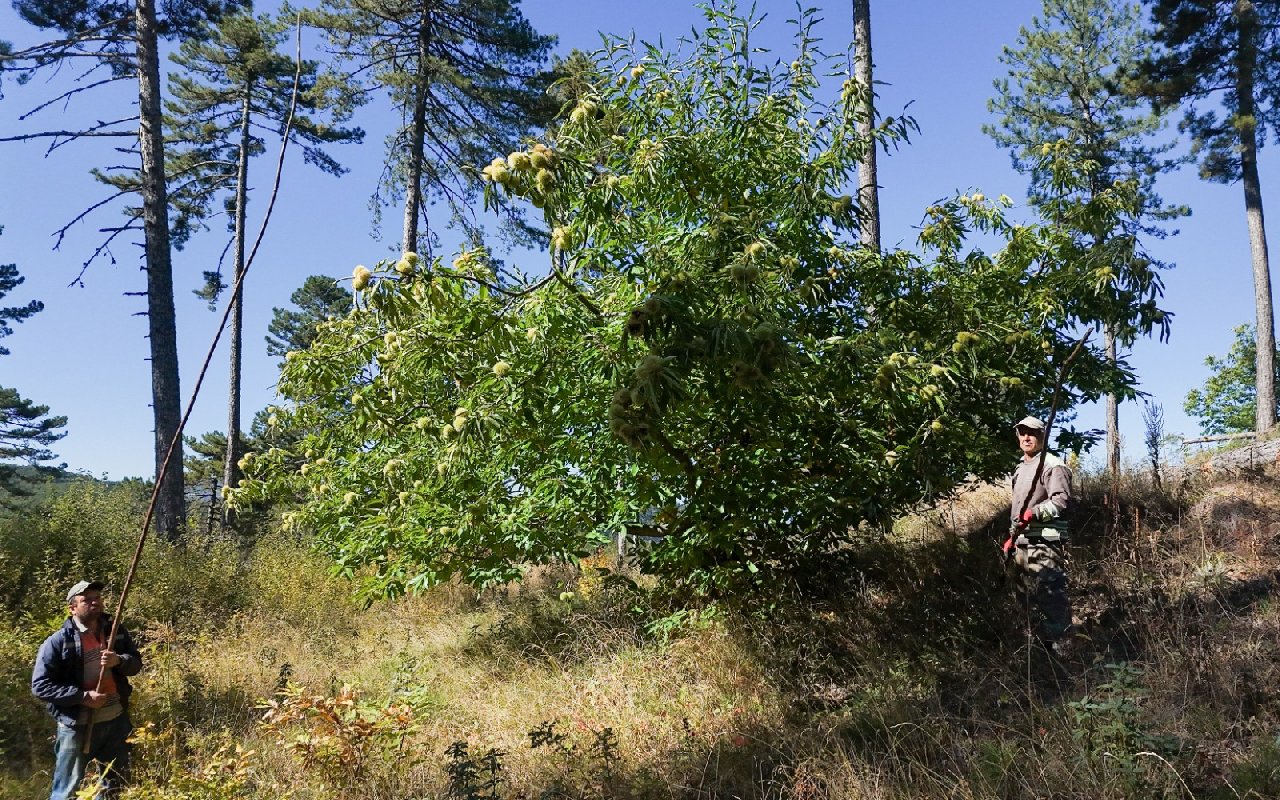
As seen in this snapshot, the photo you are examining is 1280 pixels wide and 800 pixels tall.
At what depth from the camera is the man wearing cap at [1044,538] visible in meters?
4.72

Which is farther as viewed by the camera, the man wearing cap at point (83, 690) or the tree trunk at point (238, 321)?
the tree trunk at point (238, 321)

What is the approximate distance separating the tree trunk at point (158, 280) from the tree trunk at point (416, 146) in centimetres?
340

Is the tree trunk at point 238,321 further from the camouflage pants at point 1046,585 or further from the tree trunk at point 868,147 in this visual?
the camouflage pants at point 1046,585

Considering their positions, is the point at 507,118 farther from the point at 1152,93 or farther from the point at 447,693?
the point at 1152,93

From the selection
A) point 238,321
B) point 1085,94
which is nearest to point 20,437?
point 238,321

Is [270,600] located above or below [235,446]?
below

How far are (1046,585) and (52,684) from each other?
5766 mm

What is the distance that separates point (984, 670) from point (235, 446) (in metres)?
14.8

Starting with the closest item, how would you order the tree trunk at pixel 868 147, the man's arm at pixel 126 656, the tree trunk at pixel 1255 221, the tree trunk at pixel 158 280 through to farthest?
the man's arm at pixel 126 656 < the tree trunk at pixel 868 147 < the tree trunk at pixel 158 280 < the tree trunk at pixel 1255 221

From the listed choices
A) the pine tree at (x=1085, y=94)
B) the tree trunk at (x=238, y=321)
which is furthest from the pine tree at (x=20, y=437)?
the pine tree at (x=1085, y=94)

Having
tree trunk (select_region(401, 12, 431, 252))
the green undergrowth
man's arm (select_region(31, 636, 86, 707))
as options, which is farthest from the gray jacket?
tree trunk (select_region(401, 12, 431, 252))

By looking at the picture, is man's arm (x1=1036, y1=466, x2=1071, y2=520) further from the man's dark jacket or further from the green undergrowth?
the man's dark jacket

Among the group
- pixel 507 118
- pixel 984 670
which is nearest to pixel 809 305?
pixel 984 670

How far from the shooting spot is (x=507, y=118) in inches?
511
